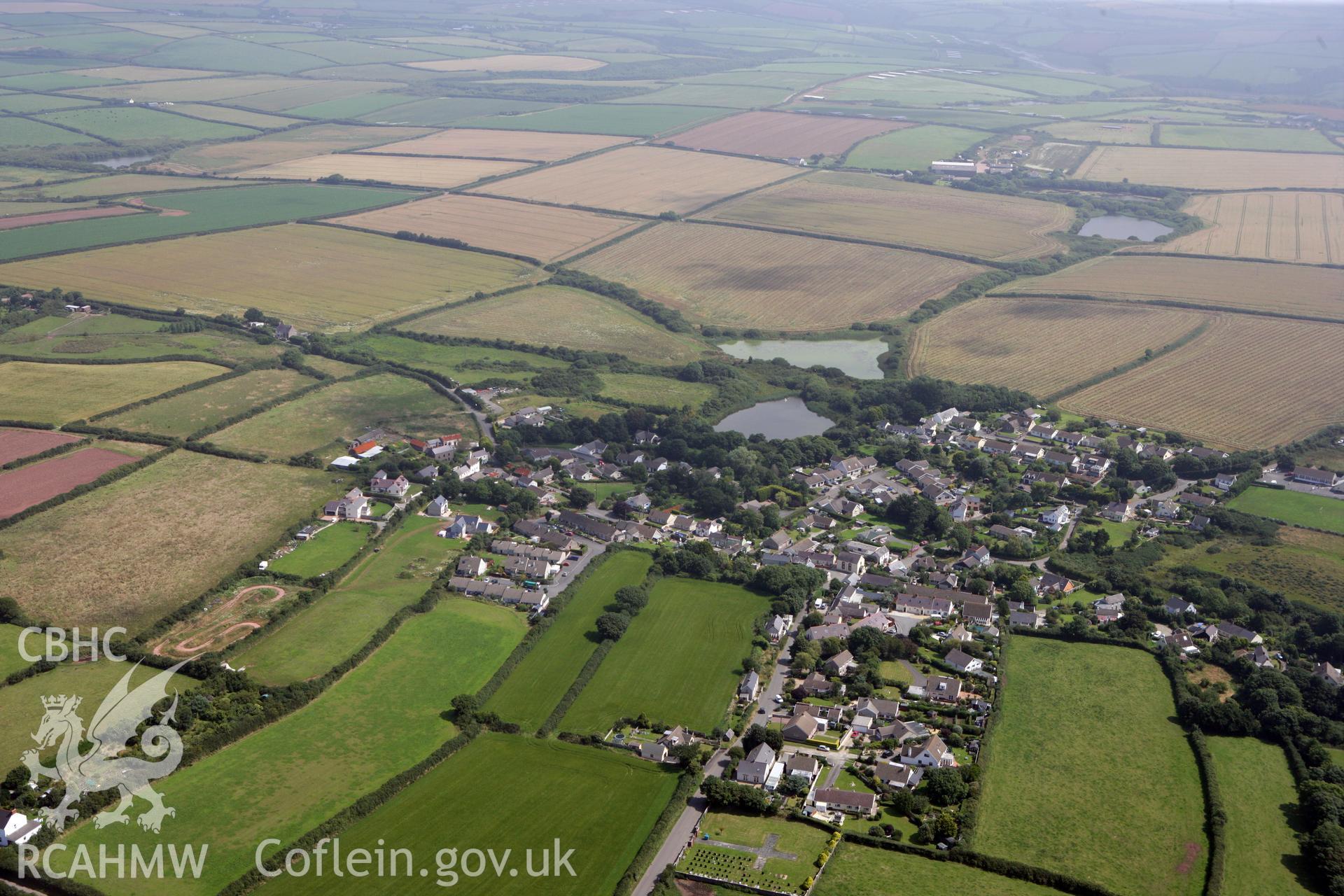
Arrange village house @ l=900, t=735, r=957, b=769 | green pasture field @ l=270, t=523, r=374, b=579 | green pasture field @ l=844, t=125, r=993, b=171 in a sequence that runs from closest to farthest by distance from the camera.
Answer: village house @ l=900, t=735, r=957, b=769 → green pasture field @ l=270, t=523, r=374, b=579 → green pasture field @ l=844, t=125, r=993, b=171

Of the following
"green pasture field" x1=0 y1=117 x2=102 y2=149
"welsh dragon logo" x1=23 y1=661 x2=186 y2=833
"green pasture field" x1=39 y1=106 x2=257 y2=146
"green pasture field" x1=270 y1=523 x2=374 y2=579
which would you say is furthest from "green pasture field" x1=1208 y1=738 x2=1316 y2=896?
"green pasture field" x1=0 y1=117 x2=102 y2=149

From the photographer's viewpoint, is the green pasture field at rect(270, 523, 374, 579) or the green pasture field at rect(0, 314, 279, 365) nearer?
the green pasture field at rect(270, 523, 374, 579)

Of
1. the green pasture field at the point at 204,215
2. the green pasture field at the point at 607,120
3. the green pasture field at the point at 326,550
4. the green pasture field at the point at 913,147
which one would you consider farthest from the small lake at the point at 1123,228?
the green pasture field at the point at 326,550

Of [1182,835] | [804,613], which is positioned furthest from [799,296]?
[1182,835]

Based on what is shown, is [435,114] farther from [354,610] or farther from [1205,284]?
[354,610]

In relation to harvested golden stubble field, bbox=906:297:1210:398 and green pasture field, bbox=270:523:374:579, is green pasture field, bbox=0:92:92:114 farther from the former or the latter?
harvested golden stubble field, bbox=906:297:1210:398

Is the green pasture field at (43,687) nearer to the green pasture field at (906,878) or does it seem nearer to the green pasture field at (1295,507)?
the green pasture field at (906,878)

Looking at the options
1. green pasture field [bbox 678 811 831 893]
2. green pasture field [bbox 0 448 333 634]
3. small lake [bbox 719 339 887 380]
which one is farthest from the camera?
small lake [bbox 719 339 887 380]
